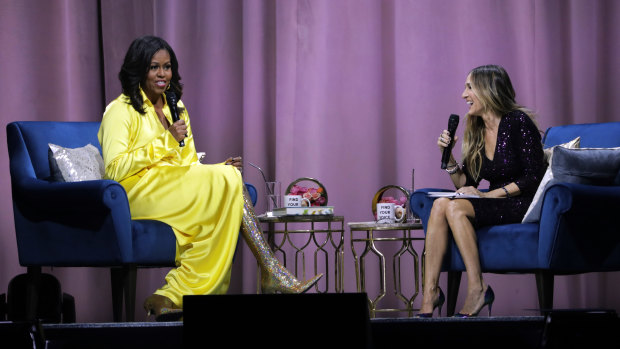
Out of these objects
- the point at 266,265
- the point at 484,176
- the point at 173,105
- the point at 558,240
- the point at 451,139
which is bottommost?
the point at 266,265

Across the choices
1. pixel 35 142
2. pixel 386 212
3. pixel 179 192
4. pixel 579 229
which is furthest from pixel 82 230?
pixel 579 229

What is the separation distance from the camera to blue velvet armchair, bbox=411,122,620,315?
2.74m

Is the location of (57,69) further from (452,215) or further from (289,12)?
(452,215)

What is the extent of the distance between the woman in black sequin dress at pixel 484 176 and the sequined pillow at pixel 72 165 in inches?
58.6

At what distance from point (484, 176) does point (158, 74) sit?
156 cm

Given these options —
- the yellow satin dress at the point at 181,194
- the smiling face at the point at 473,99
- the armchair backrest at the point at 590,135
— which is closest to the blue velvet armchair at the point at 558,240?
the armchair backrest at the point at 590,135

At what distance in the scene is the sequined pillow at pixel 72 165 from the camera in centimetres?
309

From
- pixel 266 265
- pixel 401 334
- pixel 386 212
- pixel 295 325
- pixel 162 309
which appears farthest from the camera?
pixel 386 212

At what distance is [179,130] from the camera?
3.08 metres

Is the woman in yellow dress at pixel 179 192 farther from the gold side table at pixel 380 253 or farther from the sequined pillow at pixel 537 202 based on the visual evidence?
the sequined pillow at pixel 537 202

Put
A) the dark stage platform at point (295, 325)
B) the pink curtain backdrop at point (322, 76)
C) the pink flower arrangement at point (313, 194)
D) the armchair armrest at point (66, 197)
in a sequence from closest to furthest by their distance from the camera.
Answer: the dark stage platform at point (295, 325) → the armchair armrest at point (66, 197) → the pink flower arrangement at point (313, 194) → the pink curtain backdrop at point (322, 76)

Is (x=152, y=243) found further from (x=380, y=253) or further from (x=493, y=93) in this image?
(x=493, y=93)

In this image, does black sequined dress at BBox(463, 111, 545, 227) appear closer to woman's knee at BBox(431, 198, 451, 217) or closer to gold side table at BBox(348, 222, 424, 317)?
woman's knee at BBox(431, 198, 451, 217)

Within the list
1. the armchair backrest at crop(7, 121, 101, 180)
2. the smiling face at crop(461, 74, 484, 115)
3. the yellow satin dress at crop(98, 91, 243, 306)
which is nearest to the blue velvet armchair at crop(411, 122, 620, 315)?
the smiling face at crop(461, 74, 484, 115)
